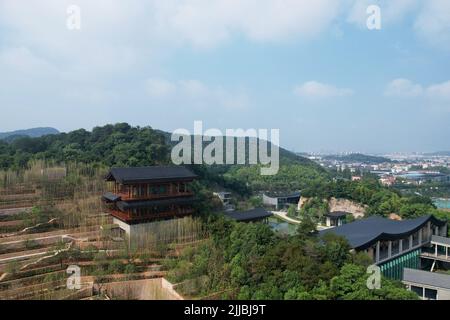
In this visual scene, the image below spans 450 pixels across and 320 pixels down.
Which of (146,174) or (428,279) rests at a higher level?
(146,174)

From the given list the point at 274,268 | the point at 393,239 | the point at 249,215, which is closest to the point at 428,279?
the point at 393,239

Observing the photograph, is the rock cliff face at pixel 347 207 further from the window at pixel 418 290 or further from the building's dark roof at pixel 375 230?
the window at pixel 418 290

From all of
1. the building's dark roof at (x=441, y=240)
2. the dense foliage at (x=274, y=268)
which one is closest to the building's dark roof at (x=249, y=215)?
the dense foliage at (x=274, y=268)

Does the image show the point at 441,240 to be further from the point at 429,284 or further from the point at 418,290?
the point at 429,284

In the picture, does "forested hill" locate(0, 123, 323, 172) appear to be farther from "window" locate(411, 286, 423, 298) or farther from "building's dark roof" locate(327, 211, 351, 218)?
"window" locate(411, 286, 423, 298)

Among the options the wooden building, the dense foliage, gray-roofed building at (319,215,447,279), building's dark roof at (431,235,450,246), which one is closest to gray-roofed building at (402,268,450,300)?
gray-roofed building at (319,215,447,279)

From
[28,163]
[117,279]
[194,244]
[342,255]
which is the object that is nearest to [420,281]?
[342,255]

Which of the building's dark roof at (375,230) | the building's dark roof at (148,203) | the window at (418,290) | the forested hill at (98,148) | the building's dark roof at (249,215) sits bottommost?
the window at (418,290)

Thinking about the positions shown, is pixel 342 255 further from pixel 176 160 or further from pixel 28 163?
pixel 176 160
